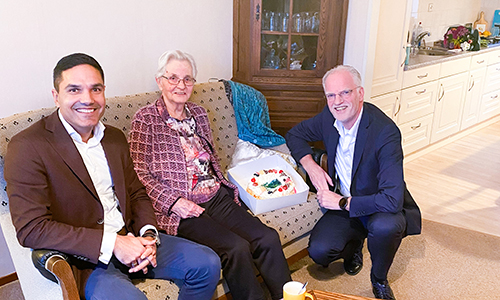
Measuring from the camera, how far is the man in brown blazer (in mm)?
1425

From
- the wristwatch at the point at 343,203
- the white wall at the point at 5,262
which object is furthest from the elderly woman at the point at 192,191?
the white wall at the point at 5,262

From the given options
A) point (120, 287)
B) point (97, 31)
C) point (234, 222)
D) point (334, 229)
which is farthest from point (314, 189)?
point (97, 31)

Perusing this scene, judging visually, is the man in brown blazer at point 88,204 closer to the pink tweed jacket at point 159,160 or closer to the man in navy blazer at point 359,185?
the pink tweed jacket at point 159,160

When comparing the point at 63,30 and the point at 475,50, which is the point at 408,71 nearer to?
the point at 475,50

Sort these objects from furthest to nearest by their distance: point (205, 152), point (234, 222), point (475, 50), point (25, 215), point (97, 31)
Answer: point (475, 50), point (97, 31), point (205, 152), point (234, 222), point (25, 215)

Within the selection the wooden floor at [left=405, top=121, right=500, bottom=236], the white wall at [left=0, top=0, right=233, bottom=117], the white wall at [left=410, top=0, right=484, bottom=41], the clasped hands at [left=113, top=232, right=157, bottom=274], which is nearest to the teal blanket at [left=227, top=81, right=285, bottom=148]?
the white wall at [left=0, top=0, right=233, bottom=117]

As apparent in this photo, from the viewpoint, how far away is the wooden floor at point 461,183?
2969 millimetres

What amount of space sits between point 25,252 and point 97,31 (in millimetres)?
1181

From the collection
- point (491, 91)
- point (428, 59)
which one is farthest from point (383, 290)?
point (491, 91)

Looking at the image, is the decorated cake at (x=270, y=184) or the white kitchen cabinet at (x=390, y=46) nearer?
the decorated cake at (x=270, y=184)

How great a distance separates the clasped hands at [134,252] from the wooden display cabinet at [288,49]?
157cm

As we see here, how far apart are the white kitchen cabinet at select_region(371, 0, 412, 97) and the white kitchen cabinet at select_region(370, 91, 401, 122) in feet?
0.13

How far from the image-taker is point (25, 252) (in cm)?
158

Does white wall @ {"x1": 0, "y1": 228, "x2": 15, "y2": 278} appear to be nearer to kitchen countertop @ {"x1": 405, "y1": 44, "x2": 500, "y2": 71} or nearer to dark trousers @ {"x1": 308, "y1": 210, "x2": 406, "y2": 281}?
dark trousers @ {"x1": 308, "y1": 210, "x2": 406, "y2": 281}
